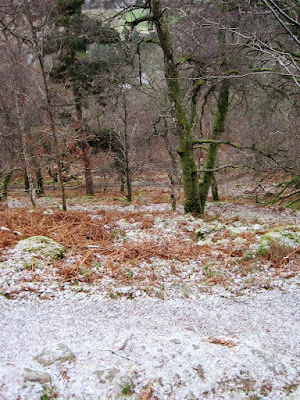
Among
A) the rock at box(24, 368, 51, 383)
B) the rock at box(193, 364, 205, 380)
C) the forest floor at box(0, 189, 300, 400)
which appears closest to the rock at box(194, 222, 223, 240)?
the forest floor at box(0, 189, 300, 400)

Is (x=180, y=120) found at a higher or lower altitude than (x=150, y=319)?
higher

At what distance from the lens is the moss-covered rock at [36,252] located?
3.92m

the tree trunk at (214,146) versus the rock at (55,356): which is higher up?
the tree trunk at (214,146)

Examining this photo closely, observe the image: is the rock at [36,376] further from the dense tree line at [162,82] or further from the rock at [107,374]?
the dense tree line at [162,82]

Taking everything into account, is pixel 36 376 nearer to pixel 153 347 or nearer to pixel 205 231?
pixel 153 347

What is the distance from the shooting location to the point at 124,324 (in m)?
2.85

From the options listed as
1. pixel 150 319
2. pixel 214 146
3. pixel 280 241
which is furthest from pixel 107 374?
pixel 214 146

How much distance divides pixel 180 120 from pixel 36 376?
7.20m

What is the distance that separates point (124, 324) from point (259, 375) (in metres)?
1.30

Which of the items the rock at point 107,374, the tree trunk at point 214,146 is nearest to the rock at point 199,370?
the rock at point 107,374

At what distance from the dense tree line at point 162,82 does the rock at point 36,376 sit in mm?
3729

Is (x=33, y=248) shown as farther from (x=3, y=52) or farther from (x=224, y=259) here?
(x=3, y=52)

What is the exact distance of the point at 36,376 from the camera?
81.0 inches

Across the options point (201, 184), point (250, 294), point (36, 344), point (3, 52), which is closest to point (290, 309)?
point (250, 294)
